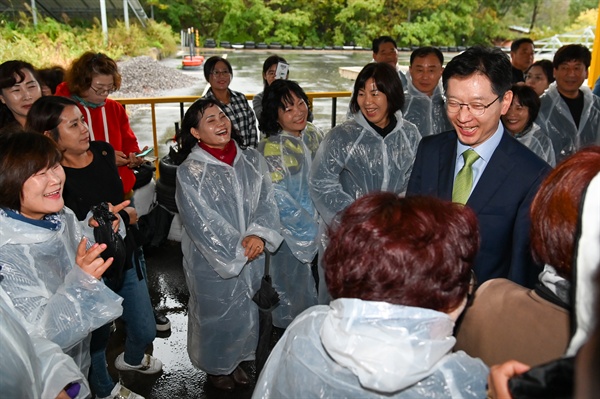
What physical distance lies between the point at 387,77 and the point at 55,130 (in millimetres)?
1673

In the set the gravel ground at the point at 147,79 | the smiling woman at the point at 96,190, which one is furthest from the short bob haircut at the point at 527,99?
the gravel ground at the point at 147,79

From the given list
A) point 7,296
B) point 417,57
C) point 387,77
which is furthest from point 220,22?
point 7,296

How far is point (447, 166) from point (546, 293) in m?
0.92

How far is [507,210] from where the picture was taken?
5.52ft

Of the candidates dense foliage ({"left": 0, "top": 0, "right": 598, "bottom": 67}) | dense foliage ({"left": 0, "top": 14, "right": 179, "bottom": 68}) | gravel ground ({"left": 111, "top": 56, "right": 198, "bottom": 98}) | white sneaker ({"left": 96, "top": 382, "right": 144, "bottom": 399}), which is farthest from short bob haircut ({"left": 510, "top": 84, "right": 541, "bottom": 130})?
dense foliage ({"left": 0, "top": 0, "right": 598, "bottom": 67})

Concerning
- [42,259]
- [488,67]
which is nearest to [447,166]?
[488,67]

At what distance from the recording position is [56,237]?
1714 mm

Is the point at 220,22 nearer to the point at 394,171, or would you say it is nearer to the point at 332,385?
the point at 394,171

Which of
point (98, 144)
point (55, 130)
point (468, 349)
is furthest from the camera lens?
point (98, 144)

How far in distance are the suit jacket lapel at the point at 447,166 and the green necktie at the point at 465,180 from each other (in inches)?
0.9

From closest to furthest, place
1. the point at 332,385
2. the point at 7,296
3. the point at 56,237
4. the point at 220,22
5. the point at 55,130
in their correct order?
the point at 332,385, the point at 7,296, the point at 56,237, the point at 55,130, the point at 220,22

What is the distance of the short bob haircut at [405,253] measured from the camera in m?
0.94

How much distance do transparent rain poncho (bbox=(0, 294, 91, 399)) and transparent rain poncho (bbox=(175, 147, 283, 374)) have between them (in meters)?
1.02

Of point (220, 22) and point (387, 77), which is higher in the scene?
point (220, 22)
